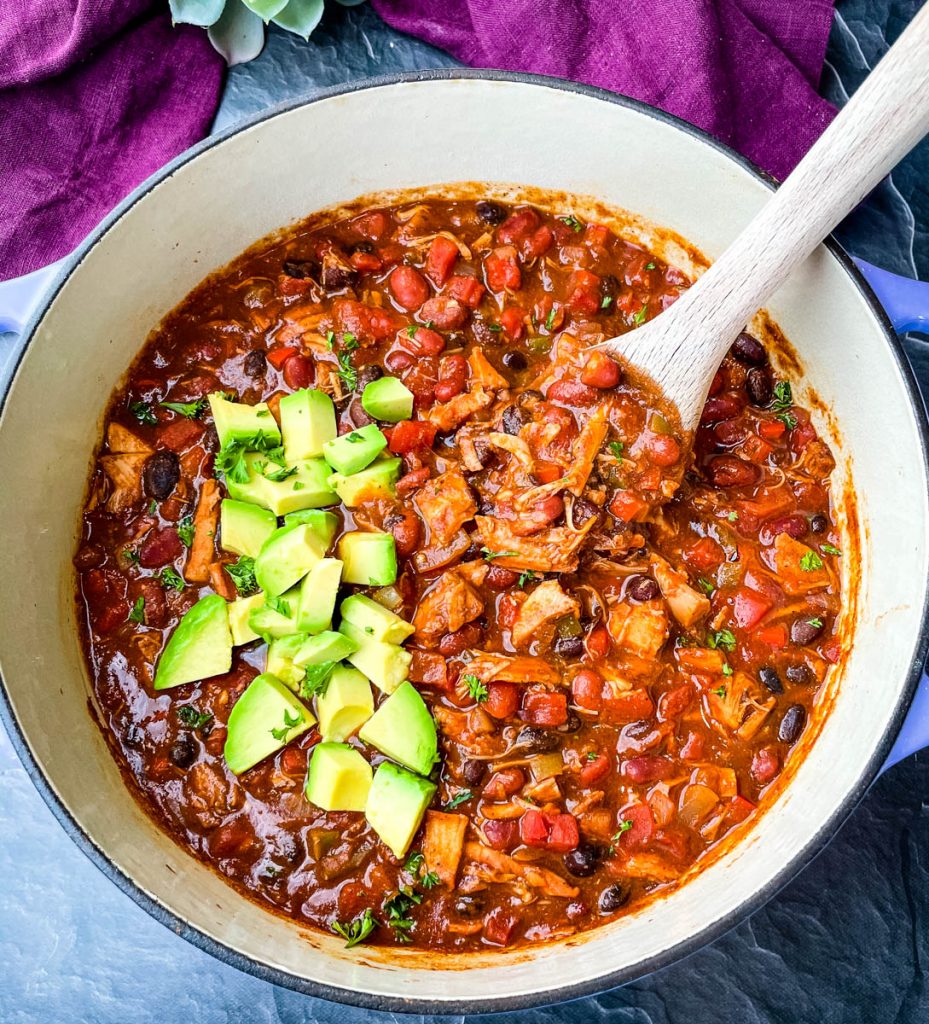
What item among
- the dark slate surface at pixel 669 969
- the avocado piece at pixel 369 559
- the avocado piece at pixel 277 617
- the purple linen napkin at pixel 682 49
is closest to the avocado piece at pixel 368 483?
the avocado piece at pixel 369 559

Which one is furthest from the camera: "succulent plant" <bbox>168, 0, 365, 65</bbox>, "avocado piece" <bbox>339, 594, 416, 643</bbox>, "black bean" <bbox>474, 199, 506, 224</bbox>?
"succulent plant" <bbox>168, 0, 365, 65</bbox>

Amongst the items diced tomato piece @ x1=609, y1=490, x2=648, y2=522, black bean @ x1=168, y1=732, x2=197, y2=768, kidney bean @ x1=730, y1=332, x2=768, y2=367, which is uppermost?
kidney bean @ x1=730, y1=332, x2=768, y2=367

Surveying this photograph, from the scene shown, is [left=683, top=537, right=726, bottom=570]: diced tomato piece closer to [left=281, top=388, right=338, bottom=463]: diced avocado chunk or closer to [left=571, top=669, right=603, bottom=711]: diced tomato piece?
[left=571, top=669, right=603, bottom=711]: diced tomato piece

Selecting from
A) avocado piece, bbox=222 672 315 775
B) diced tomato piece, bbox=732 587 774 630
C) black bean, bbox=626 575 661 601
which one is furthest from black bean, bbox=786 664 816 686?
avocado piece, bbox=222 672 315 775

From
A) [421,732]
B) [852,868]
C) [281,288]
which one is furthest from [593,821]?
[281,288]

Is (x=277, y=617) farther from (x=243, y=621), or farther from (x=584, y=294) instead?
(x=584, y=294)

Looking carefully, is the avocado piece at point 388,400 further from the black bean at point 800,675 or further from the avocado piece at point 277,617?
the black bean at point 800,675

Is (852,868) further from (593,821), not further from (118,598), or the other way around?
(118,598)
